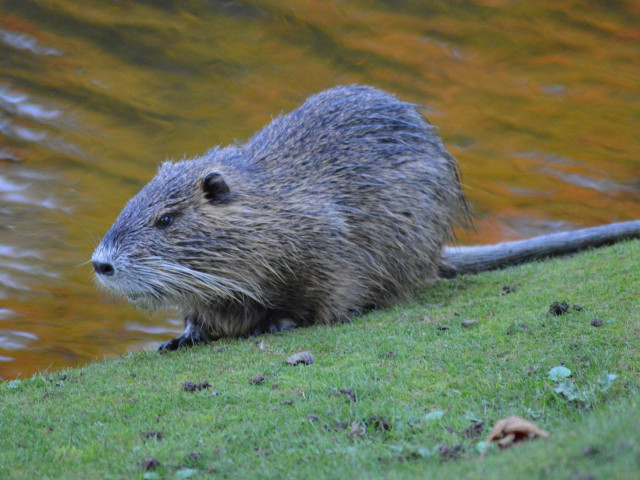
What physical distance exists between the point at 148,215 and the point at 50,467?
94.2 inches

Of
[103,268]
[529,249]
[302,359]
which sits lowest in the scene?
[529,249]

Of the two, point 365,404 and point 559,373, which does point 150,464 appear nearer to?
point 365,404

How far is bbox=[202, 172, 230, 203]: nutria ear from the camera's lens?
531cm

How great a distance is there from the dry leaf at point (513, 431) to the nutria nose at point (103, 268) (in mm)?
2989

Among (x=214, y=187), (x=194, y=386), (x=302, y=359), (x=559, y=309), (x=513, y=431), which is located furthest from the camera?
(x=214, y=187)

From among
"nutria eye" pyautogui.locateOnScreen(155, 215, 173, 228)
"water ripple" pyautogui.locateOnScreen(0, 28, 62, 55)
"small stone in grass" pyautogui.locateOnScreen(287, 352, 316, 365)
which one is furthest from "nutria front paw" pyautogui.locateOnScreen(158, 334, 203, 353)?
"water ripple" pyautogui.locateOnScreen(0, 28, 62, 55)

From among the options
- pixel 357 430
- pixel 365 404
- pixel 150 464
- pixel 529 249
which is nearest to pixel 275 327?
pixel 365 404

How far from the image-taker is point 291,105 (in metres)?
10.7

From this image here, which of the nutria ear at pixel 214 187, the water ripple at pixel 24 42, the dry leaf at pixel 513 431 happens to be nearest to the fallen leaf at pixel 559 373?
the dry leaf at pixel 513 431

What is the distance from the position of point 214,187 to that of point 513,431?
3.21 metres

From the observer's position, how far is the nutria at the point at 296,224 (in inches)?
202

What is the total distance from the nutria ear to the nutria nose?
87cm

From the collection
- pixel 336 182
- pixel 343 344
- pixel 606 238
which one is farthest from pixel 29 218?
pixel 606 238

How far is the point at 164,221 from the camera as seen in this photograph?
5160 mm
